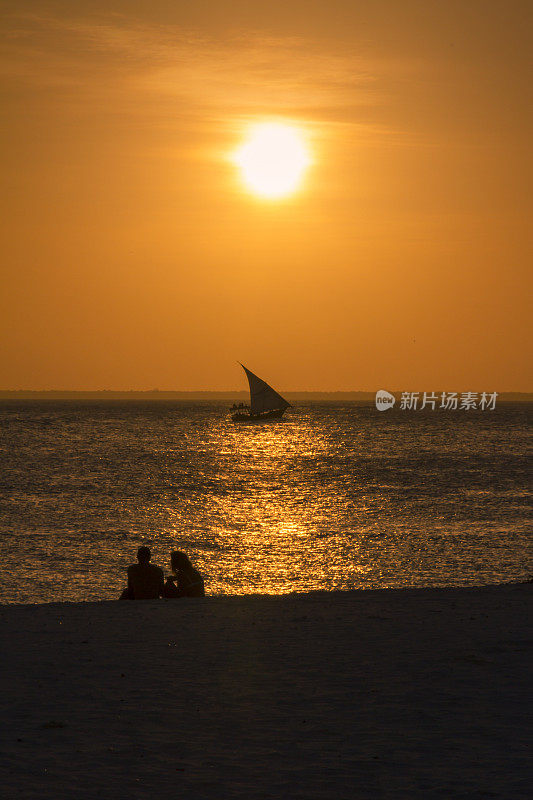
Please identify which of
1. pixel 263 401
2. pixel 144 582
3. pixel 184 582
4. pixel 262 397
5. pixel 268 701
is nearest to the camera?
pixel 268 701

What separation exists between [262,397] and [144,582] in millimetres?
168152

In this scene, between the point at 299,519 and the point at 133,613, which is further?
the point at 299,519

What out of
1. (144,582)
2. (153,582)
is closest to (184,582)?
(153,582)

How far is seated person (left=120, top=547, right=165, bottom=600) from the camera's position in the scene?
16391 millimetres

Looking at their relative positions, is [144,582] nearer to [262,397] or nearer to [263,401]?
[262,397]

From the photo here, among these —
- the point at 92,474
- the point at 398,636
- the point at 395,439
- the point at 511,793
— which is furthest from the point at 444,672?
the point at 395,439

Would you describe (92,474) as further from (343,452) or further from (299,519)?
(343,452)

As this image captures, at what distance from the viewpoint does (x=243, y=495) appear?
68375 millimetres

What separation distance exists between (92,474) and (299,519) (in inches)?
1408

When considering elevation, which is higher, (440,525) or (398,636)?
(398,636)

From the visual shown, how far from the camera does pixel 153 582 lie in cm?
1647

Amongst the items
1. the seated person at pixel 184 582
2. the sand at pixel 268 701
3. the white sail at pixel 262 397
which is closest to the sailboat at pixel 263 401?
the white sail at pixel 262 397

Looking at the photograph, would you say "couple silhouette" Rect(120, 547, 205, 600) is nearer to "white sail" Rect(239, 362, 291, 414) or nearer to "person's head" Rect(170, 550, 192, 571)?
"person's head" Rect(170, 550, 192, 571)

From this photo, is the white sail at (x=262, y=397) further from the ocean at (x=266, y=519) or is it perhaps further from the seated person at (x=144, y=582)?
the seated person at (x=144, y=582)
